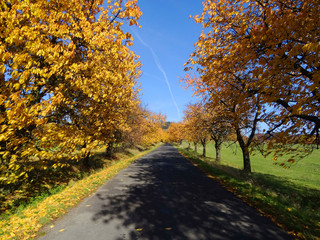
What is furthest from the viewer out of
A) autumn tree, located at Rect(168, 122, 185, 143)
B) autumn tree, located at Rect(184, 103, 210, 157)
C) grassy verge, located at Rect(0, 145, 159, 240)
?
autumn tree, located at Rect(168, 122, 185, 143)

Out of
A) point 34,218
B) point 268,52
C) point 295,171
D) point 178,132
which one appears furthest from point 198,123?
point 178,132

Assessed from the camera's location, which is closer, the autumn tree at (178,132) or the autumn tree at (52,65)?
the autumn tree at (52,65)

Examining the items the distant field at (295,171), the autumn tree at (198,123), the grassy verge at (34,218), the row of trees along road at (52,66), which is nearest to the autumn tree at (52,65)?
the row of trees along road at (52,66)

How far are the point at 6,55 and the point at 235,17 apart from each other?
705cm

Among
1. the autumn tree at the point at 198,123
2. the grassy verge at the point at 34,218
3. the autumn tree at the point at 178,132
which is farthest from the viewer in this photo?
the autumn tree at the point at 178,132

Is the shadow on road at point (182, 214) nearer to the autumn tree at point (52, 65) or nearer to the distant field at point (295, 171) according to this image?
the autumn tree at point (52, 65)

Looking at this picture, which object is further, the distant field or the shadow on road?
the distant field

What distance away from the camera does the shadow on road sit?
4.04 meters

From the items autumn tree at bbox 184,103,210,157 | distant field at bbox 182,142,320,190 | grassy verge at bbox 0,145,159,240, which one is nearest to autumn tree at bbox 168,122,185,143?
autumn tree at bbox 184,103,210,157

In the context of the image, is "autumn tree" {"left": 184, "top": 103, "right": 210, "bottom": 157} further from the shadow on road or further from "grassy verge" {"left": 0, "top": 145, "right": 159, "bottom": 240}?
"grassy verge" {"left": 0, "top": 145, "right": 159, "bottom": 240}

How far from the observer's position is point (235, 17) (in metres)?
6.27

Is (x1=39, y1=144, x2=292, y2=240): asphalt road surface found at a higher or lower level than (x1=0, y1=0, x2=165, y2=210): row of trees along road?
lower

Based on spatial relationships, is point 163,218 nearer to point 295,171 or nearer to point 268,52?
point 268,52

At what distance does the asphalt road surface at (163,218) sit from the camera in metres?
4.00
